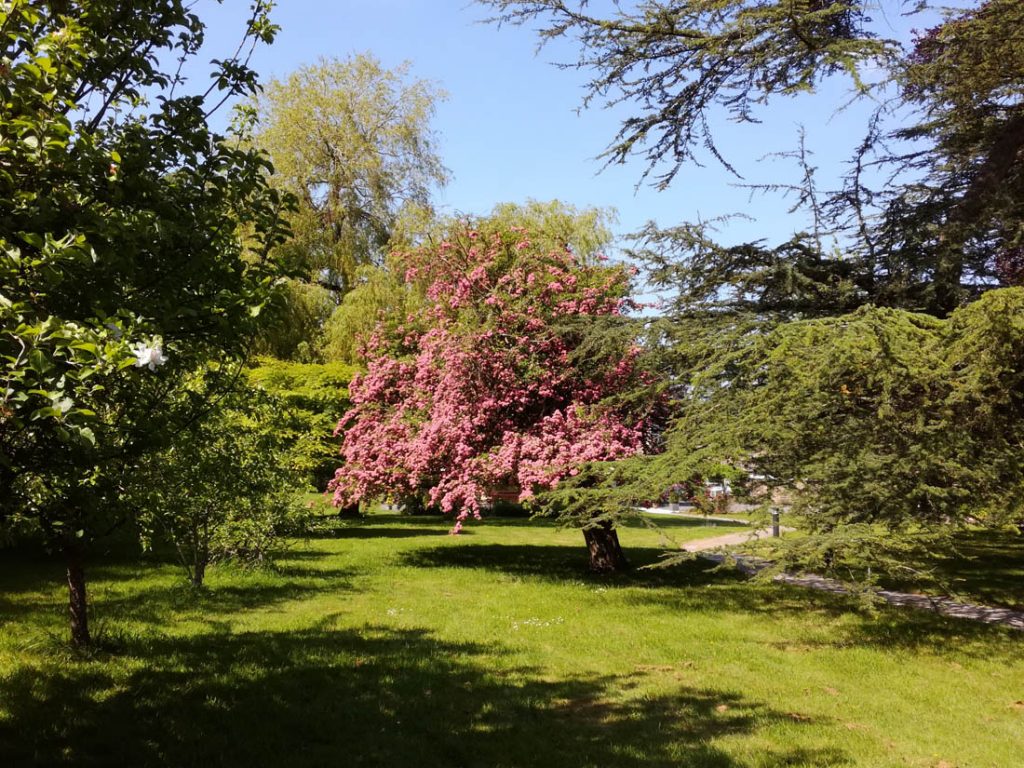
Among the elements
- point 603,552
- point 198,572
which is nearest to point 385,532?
point 603,552

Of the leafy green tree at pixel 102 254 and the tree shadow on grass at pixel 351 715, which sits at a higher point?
the leafy green tree at pixel 102 254

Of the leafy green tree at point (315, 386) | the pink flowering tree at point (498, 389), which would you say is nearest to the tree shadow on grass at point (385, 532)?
the leafy green tree at point (315, 386)

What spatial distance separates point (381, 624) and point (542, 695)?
3462 mm

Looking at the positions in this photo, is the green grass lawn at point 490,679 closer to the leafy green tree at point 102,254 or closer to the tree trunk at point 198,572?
the tree trunk at point 198,572

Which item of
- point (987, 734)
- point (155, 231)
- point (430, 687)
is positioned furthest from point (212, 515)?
point (987, 734)

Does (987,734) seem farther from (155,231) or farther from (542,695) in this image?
(155,231)

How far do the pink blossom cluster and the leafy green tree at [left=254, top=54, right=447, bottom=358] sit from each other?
8.58 meters

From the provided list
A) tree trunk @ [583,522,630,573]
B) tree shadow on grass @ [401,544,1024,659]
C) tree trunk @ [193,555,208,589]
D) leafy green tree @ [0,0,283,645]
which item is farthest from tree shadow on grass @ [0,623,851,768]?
tree trunk @ [583,522,630,573]

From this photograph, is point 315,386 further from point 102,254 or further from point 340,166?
point 102,254

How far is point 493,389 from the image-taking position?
1338 centimetres

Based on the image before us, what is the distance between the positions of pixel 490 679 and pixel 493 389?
23.7 ft

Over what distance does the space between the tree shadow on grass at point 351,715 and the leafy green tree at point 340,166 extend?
55.7 feet

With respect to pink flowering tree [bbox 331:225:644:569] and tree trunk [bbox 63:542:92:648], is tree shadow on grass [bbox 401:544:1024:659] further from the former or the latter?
tree trunk [bbox 63:542:92:648]

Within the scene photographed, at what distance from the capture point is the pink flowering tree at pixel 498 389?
1252 cm
